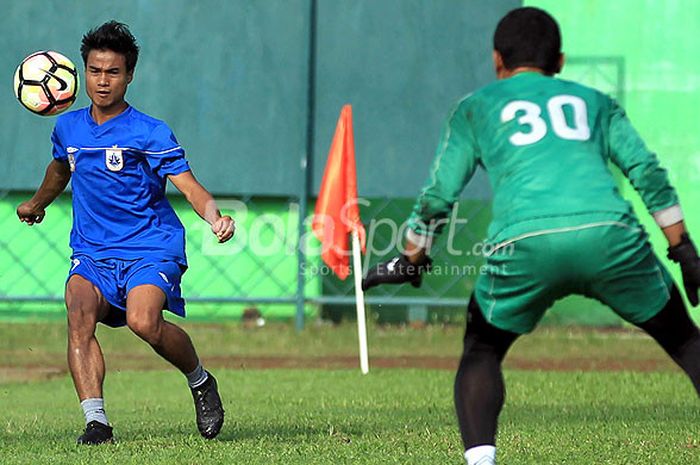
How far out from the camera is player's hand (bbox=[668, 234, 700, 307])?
528cm

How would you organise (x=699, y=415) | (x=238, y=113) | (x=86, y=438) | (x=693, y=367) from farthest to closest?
(x=238, y=113), (x=699, y=415), (x=86, y=438), (x=693, y=367)

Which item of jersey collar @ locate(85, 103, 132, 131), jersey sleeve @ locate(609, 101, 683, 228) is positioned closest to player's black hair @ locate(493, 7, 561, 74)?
jersey sleeve @ locate(609, 101, 683, 228)

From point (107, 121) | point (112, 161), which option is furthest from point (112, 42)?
point (112, 161)

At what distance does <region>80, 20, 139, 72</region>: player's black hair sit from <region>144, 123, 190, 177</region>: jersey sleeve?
16.1 inches

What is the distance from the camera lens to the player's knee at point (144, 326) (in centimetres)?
712

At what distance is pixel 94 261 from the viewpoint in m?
7.38

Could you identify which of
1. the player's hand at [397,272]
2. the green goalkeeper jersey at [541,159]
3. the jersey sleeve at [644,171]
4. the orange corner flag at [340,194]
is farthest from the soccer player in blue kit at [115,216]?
the orange corner flag at [340,194]

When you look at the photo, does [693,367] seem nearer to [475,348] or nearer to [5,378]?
[475,348]

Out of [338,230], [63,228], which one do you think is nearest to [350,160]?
[338,230]

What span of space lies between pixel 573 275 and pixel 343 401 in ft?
17.4

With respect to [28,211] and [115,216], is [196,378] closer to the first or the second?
[115,216]

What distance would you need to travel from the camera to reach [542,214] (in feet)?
17.0

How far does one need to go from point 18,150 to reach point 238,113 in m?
2.53

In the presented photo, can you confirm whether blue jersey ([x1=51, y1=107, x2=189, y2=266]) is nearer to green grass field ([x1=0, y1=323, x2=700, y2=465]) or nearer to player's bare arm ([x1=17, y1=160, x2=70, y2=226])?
player's bare arm ([x1=17, y1=160, x2=70, y2=226])
